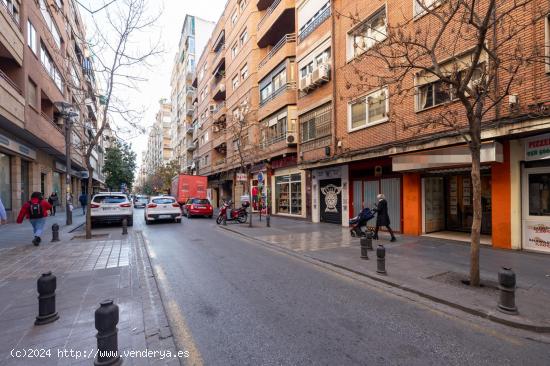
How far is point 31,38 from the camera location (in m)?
17.0

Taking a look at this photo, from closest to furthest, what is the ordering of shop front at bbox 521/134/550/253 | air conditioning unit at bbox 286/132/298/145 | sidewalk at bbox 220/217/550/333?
sidewalk at bbox 220/217/550/333, shop front at bbox 521/134/550/253, air conditioning unit at bbox 286/132/298/145

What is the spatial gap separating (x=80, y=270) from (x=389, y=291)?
21.4ft

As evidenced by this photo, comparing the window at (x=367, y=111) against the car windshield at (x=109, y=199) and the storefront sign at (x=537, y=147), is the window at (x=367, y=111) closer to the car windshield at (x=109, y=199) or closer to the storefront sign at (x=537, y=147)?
the storefront sign at (x=537, y=147)

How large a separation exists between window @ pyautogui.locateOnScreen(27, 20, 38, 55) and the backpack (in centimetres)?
1160

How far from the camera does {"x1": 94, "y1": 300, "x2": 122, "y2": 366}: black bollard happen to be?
2768mm

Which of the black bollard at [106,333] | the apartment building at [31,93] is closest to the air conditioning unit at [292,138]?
the apartment building at [31,93]

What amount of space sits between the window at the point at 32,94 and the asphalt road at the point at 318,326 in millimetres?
15938

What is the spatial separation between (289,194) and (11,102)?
49.8 feet

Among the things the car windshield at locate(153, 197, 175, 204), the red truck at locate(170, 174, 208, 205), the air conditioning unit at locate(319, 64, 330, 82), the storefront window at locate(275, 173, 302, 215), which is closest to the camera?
the air conditioning unit at locate(319, 64, 330, 82)

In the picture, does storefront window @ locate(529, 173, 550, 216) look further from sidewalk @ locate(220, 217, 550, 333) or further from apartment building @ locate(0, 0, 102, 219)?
apartment building @ locate(0, 0, 102, 219)

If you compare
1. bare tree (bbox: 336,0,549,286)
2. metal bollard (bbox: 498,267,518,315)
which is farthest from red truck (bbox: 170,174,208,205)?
metal bollard (bbox: 498,267,518,315)

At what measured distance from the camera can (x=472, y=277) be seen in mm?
5539

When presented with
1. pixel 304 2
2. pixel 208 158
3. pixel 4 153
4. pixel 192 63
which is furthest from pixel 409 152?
pixel 192 63

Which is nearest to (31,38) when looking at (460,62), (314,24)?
(314,24)
